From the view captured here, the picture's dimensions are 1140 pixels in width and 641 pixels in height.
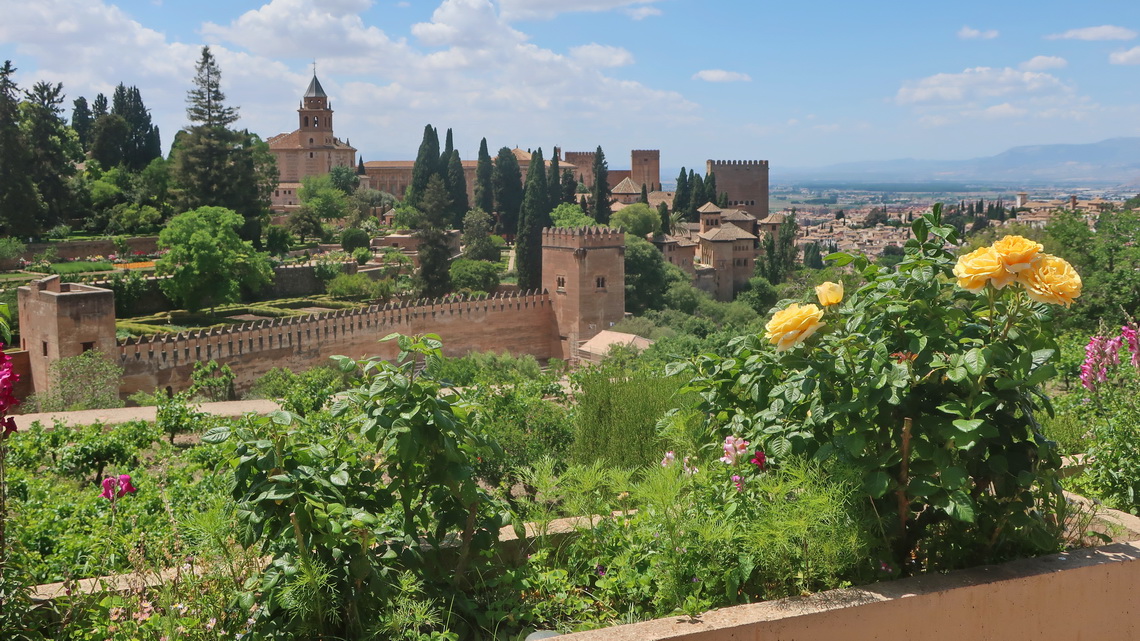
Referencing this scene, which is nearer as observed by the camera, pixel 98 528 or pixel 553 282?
pixel 98 528

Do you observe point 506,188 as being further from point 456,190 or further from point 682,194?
point 682,194

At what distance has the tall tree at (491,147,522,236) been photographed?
2265 inches

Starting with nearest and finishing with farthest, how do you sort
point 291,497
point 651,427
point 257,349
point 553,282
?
point 291,497, point 651,427, point 257,349, point 553,282

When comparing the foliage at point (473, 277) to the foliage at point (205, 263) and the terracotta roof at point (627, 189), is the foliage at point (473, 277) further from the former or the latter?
the terracotta roof at point (627, 189)

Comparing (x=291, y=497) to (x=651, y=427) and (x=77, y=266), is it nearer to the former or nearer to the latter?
(x=651, y=427)

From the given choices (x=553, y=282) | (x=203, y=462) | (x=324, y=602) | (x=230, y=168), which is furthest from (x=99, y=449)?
(x=230, y=168)

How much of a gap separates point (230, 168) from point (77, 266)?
813 centimetres

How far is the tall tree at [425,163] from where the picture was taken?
56.5m

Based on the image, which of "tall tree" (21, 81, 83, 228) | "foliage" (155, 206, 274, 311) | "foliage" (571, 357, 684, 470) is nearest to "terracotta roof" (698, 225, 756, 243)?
"foliage" (155, 206, 274, 311)

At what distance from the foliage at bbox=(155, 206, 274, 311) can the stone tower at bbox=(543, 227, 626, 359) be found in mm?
11117

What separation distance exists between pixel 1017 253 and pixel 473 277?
38615mm

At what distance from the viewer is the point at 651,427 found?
15.4 feet

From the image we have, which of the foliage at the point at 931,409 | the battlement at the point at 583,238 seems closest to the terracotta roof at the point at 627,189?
the battlement at the point at 583,238

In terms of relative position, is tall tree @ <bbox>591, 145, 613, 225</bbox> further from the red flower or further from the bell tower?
the red flower
